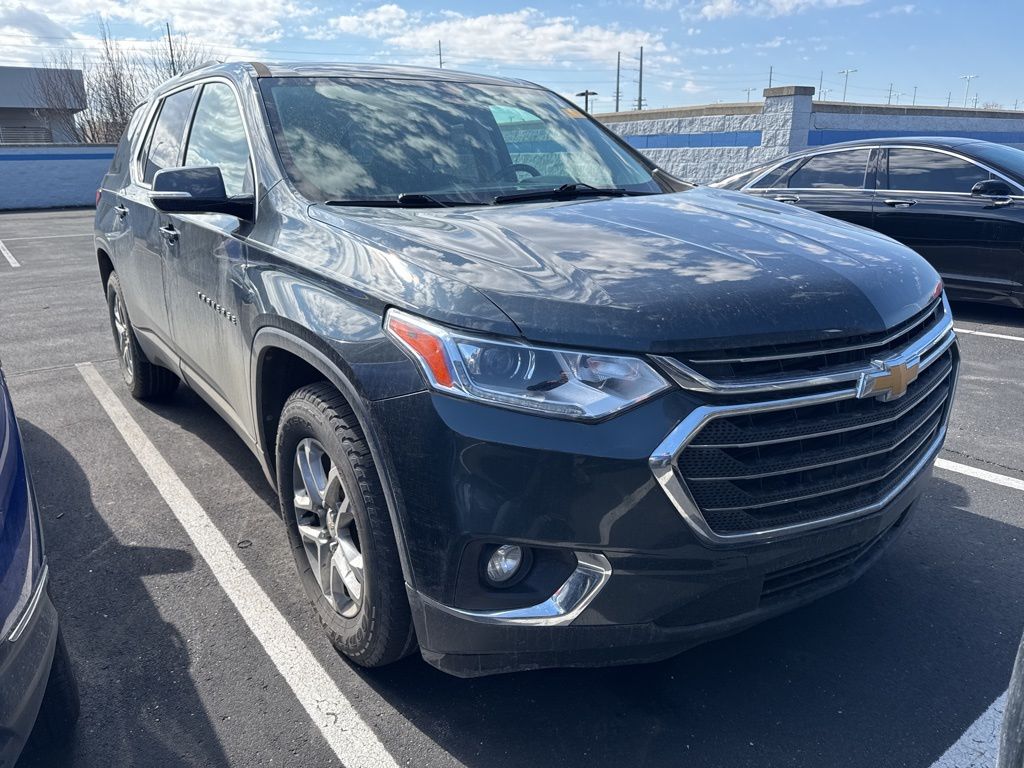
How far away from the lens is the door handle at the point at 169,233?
3777 millimetres

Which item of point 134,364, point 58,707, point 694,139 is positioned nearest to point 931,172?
point 134,364

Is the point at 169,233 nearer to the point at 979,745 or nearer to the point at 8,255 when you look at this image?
the point at 979,745

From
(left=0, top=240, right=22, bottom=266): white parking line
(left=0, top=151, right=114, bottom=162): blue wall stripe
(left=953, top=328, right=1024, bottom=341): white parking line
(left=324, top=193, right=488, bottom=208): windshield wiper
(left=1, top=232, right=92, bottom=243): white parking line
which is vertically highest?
(left=324, top=193, right=488, bottom=208): windshield wiper

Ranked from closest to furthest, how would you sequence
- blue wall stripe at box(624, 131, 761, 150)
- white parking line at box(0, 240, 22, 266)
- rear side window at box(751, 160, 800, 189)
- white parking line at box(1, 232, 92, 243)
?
rear side window at box(751, 160, 800, 189), white parking line at box(0, 240, 22, 266), blue wall stripe at box(624, 131, 761, 150), white parking line at box(1, 232, 92, 243)

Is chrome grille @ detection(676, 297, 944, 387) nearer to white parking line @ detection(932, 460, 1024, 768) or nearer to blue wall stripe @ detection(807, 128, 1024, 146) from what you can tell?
white parking line @ detection(932, 460, 1024, 768)

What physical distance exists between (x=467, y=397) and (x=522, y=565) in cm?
45

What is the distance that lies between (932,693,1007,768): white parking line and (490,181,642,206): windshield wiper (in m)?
2.18

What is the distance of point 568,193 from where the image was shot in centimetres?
328

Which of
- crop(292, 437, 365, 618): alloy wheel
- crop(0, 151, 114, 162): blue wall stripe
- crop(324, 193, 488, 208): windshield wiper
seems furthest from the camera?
crop(0, 151, 114, 162): blue wall stripe

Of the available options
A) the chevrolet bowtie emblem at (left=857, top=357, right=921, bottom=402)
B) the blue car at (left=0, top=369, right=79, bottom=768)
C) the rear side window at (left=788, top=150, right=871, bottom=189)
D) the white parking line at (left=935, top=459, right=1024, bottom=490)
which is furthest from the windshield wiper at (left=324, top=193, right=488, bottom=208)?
the rear side window at (left=788, top=150, right=871, bottom=189)

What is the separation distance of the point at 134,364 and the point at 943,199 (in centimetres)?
691

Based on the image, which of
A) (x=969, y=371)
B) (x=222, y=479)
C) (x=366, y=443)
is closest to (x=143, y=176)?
(x=222, y=479)

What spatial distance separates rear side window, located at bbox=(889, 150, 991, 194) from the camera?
7.49 m

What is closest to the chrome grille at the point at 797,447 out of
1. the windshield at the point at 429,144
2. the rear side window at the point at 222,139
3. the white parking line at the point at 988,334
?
the windshield at the point at 429,144
